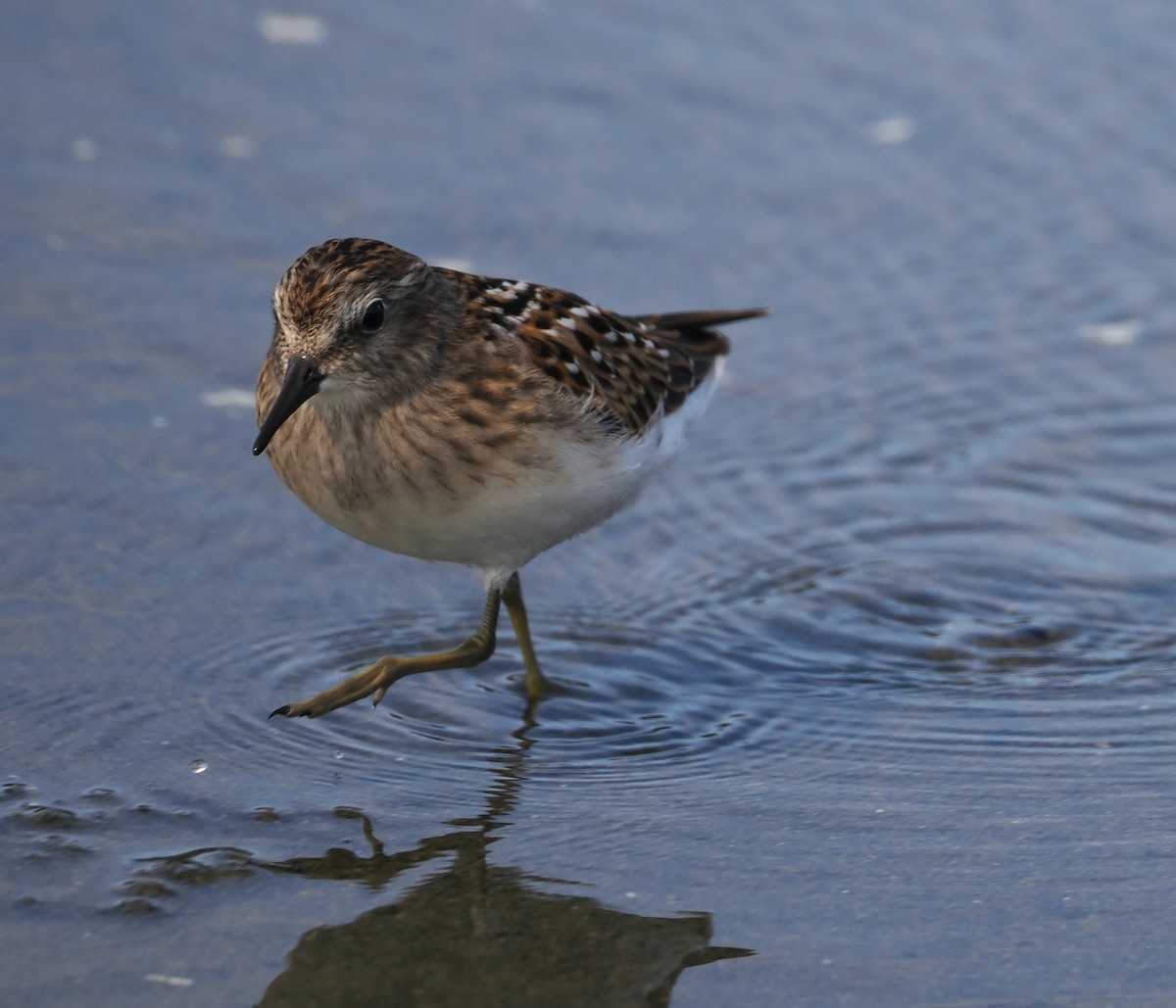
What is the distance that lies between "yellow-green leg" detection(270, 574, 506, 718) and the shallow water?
0.09 metres

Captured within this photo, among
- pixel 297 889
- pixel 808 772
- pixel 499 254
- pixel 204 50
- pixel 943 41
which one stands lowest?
pixel 297 889

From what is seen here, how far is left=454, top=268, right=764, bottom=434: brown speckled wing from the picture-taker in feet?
18.5

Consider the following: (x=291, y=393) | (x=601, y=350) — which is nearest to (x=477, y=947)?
(x=291, y=393)

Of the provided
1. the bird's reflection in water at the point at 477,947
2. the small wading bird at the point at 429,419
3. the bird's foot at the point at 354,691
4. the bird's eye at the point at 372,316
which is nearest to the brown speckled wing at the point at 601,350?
the small wading bird at the point at 429,419

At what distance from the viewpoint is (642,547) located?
676cm

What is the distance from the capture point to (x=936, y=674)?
5.84 metres

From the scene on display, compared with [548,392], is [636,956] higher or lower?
lower

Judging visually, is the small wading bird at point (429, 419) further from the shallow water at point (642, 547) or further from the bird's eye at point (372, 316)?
the shallow water at point (642, 547)

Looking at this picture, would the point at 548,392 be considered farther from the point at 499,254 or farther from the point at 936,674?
the point at 499,254

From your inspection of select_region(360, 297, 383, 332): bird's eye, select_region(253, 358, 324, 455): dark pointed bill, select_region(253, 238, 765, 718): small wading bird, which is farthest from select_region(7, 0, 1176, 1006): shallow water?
select_region(360, 297, 383, 332): bird's eye

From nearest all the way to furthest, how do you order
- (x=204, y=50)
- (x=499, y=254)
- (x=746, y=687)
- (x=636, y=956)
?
(x=636, y=956) < (x=746, y=687) < (x=499, y=254) < (x=204, y=50)

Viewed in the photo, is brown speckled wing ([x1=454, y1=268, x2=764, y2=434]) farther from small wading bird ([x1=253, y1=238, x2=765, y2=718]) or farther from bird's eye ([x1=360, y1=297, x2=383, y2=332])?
bird's eye ([x1=360, y1=297, x2=383, y2=332])

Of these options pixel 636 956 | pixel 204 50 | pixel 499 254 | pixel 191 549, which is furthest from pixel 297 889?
pixel 204 50

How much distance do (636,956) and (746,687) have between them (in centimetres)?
169
